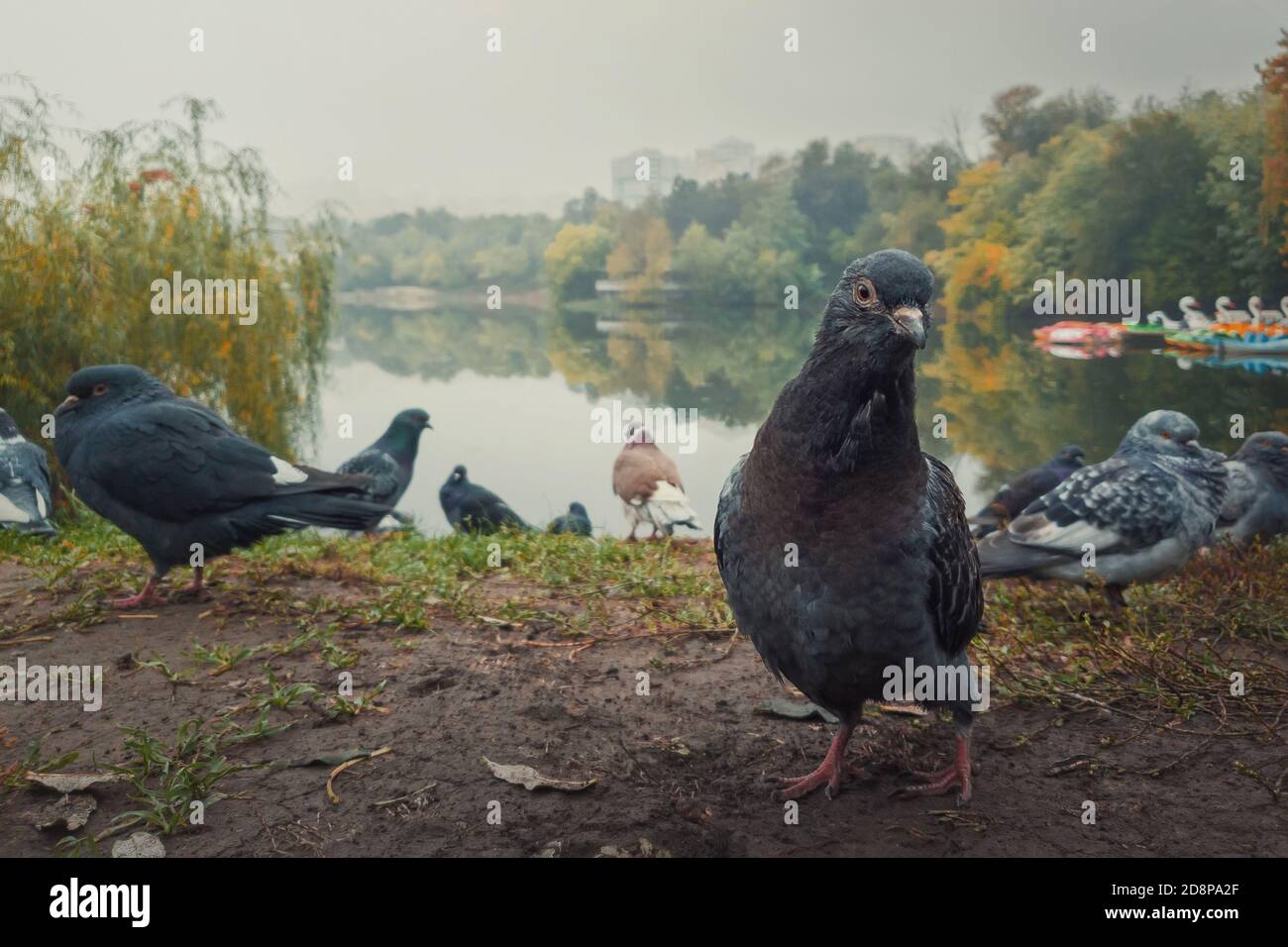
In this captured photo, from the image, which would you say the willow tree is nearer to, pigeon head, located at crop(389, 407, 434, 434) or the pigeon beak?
pigeon head, located at crop(389, 407, 434, 434)

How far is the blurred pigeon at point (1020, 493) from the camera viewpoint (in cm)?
558

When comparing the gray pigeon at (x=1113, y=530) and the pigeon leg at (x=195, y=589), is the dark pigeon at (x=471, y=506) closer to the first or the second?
the pigeon leg at (x=195, y=589)

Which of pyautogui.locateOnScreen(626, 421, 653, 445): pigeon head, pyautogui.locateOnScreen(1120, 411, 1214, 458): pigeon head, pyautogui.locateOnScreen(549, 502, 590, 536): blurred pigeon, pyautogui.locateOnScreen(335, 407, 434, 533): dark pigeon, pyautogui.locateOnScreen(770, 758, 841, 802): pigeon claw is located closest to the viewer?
pyautogui.locateOnScreen(770, 758, 841, 802): pigeon claw

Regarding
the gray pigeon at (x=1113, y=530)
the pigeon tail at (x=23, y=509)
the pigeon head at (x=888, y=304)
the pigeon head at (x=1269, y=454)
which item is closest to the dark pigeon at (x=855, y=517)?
the pigeon head at (x=888, y=304)

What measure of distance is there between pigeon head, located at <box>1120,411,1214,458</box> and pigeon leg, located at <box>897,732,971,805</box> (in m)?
2.24

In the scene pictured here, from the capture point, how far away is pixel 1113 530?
12.0ft

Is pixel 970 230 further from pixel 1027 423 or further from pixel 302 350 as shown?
pixel 302 350

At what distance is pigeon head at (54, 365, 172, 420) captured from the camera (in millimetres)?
3939

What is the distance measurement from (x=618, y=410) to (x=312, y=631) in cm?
534

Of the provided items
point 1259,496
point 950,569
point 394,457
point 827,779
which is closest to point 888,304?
point 950,569

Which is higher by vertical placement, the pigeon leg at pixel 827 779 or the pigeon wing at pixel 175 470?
the pigeon wing at pixel 175 470

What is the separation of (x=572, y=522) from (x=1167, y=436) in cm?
358

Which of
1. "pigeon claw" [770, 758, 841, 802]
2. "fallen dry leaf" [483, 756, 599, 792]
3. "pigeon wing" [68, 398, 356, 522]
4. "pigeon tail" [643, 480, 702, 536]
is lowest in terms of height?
"pigeon claw" [770, 758, 841, 802]

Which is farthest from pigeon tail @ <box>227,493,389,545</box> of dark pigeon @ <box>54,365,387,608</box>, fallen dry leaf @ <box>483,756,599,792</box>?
fallen dry leaf @ <box>483,756,599,792</box>
